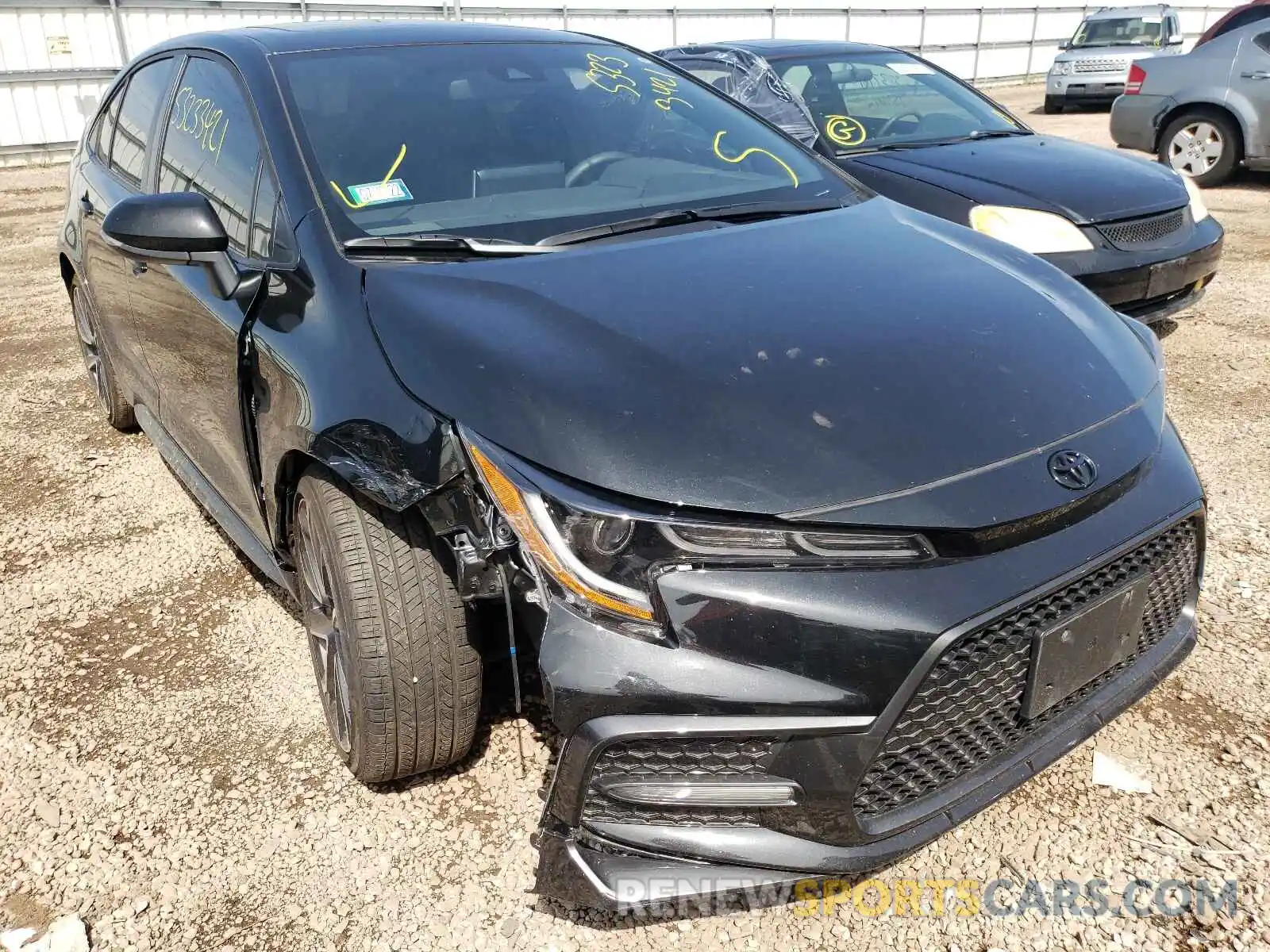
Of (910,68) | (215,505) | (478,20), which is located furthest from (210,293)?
(478,20)

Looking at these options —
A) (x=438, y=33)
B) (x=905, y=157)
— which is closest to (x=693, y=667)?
(x=438, y=33)

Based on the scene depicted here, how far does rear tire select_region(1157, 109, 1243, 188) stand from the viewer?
27.7ft

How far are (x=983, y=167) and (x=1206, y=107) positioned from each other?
17.2ft

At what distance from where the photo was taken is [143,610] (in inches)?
118

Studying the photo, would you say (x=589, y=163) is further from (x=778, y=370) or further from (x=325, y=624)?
(x=325, y=624)

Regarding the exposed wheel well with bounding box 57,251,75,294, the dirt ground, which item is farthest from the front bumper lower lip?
the exposed wheel well with bounding box 57,251,75,294

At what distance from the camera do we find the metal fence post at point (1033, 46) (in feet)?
81.8

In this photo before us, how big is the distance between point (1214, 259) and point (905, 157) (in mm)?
1483

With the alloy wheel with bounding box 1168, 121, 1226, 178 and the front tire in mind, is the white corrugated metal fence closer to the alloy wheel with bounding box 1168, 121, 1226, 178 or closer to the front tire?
the alloy wheel with bounding box 1168, 121, 1226, 178

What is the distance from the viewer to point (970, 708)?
1.63 meters

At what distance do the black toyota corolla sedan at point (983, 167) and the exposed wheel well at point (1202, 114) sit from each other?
3.93 metres

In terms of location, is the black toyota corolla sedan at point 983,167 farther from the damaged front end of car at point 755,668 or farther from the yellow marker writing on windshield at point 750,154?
the damaged front end of car at point 755,668

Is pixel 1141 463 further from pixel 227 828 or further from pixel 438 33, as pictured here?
pixel 438 33

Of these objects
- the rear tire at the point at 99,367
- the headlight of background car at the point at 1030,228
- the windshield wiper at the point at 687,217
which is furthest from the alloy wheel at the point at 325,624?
the headlight of background car at the point at 1030,228
